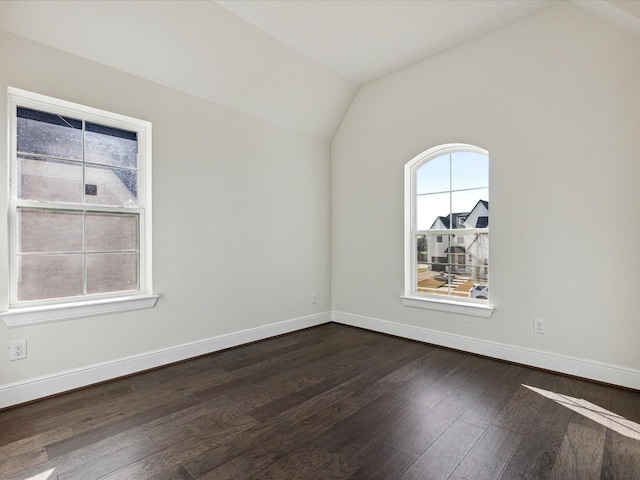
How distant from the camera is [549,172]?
2.79 m

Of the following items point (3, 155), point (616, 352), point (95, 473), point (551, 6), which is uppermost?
point (551, 6)

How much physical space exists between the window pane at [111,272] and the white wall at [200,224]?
196 millimetres

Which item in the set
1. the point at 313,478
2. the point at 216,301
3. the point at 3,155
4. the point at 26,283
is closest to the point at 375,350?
the point at 216,301

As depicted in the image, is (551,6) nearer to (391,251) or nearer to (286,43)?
(286,43)

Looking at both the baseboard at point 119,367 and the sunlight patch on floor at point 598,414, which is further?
the baseboard at point 119,367

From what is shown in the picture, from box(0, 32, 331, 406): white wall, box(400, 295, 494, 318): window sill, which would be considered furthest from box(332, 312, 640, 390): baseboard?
box(0, 32, 331, 406): white wall

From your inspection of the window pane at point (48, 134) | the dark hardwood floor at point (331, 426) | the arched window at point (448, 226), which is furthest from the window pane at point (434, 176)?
the window pane at point (48, 134)

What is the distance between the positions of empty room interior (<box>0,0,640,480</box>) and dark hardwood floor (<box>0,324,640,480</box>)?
17 mm

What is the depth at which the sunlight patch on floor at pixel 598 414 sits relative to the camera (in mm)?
1933

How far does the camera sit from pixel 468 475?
61.8 inches

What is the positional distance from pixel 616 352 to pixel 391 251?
2062 millimetres

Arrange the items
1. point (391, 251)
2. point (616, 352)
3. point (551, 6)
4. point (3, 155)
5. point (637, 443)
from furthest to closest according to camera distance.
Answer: point (391, 251), point (551, 6), point (616, 352), point (3, 155), point (637, 443)

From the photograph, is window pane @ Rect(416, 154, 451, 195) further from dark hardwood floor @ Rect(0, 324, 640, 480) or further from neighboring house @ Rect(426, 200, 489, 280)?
dark hardwood floor @ Rect(0, 324, 640, 480)

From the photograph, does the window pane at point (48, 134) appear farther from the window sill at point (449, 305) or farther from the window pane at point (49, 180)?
the window sill at point (449, 305)
